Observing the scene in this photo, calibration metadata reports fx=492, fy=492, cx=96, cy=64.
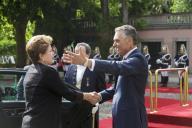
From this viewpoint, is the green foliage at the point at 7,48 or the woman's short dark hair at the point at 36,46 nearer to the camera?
the woman's short dark hair at the point at 36,46

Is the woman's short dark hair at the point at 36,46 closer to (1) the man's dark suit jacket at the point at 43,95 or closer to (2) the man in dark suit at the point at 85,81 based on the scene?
(1) the man's dark suit jacket at the point at 43,95

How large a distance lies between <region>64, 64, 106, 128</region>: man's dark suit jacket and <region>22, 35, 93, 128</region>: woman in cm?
206

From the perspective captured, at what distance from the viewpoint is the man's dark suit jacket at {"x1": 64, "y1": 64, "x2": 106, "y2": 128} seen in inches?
271

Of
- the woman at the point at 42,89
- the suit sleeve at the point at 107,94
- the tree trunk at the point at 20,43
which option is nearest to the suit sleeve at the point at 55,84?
the woman at the point at 42,89

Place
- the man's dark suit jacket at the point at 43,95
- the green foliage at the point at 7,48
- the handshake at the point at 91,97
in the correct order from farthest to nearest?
the green foliage at the point at 7,48 < the handshake at the point at 91,97 < the man's dark suit jacket at the point at 43,95

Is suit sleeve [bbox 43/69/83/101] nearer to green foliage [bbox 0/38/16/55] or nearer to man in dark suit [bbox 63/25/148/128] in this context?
man in dark suit [bbox 63/25/148/128]

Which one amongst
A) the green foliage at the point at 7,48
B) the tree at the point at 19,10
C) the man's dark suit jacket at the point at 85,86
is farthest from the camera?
the green foliage at the point at 7,48

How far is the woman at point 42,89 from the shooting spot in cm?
466

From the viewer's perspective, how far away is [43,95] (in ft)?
15.3

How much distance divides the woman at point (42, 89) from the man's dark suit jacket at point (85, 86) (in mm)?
2063

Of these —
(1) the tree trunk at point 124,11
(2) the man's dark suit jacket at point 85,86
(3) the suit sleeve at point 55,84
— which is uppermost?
(1) the tree trunk at point 124,11

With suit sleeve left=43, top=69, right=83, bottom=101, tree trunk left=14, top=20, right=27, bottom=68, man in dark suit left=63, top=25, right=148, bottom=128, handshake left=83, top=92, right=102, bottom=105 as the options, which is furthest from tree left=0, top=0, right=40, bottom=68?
suit sleeve left=43, top=69, right=83, bottom=101

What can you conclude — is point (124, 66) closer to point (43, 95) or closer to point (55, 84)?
point (55, 84)

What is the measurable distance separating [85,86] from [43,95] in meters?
2.45
